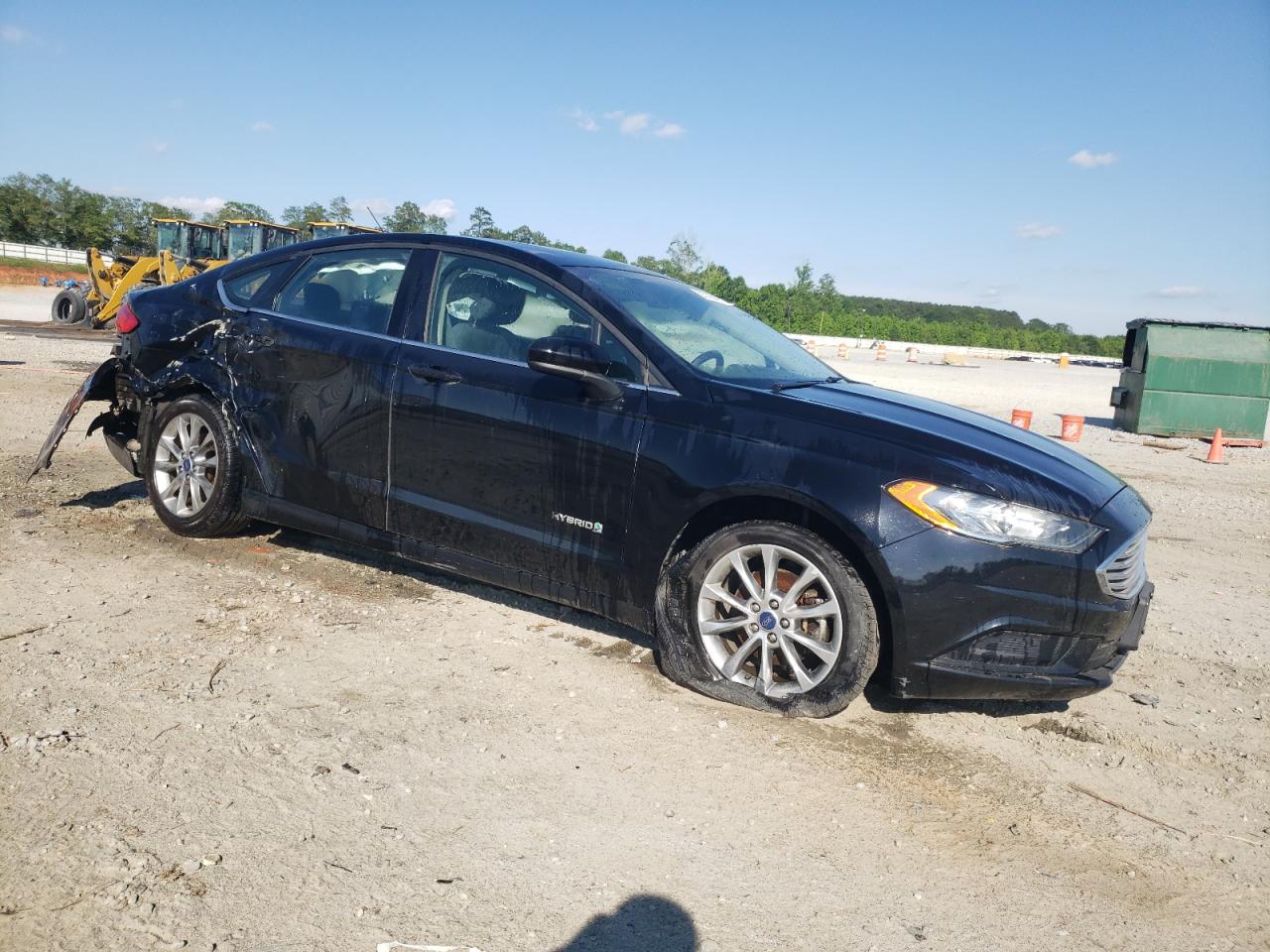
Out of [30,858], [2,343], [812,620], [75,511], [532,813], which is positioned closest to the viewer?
[30,858]

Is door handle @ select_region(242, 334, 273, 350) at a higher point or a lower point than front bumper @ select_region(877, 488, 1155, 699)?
higher

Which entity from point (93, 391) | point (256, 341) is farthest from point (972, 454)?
point (93, 391)

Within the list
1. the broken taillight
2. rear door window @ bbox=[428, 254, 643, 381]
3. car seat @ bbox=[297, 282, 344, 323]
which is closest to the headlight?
rear door window @ bbox=[428, 254, 643, 381]

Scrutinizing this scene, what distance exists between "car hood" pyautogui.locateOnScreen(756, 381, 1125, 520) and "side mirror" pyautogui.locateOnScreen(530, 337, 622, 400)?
2.33 feet

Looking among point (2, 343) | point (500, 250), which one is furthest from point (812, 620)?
point (2, 343)

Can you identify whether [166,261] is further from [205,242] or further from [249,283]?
[249,283]

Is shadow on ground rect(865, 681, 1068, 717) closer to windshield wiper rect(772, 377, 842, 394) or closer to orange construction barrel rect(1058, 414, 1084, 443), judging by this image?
windshield wiper rect(772, 377, 842, 394)

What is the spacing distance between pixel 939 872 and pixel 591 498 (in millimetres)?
1976

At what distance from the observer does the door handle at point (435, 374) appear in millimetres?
4469

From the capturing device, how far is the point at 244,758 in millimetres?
3145

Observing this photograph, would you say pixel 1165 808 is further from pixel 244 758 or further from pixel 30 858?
pixel 30 858

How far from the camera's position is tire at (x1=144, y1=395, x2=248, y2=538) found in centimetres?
525

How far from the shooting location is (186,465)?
17.8 ft

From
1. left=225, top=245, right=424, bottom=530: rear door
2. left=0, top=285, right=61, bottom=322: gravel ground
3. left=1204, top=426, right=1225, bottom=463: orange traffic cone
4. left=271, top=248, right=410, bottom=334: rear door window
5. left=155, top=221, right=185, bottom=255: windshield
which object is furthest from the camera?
left=0, top=285, right=61, bottom=322: gravel ground
